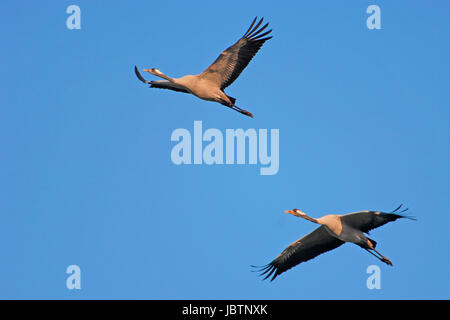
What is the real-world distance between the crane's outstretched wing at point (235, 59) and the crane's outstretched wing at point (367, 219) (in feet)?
13.1

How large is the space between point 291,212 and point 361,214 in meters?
1.61

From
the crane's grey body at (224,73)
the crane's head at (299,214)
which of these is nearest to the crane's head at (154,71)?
the crane's grey body at (224,73)

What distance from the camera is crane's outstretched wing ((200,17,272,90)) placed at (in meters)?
18.0

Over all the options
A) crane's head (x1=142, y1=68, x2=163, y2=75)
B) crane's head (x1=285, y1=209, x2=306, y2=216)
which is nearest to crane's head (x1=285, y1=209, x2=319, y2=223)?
crane's head (x1=285, y1=209, x2=306, y2=216)

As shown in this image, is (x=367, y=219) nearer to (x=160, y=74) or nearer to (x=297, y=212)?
(x=297, y=212)

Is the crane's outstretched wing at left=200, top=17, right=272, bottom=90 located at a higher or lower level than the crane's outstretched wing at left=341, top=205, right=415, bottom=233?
higher

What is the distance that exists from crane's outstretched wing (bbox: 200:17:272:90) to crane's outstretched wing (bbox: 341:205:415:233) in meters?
4.00

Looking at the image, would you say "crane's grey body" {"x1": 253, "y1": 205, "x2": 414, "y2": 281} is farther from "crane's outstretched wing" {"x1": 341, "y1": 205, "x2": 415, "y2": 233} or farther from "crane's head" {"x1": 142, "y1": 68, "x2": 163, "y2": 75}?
"crane's head" {"x1": 142, "y1": 68, "x2": 163, "y2": 75}

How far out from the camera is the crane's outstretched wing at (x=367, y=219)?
1700 cm

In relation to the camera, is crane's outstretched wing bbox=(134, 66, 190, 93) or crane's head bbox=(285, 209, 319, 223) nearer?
crane's head bbox=(285, 209, 319, 223)

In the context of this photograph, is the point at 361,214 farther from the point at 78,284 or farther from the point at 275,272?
the point at 78,284

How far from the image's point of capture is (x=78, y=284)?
21500mm

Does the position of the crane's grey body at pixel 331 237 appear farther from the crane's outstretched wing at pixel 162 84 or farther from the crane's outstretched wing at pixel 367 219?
the crane's outstretched wing at pixel 162 84
